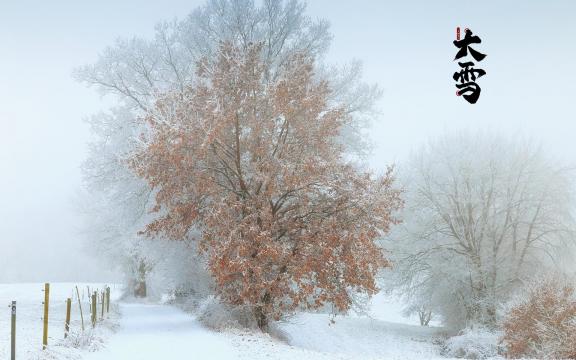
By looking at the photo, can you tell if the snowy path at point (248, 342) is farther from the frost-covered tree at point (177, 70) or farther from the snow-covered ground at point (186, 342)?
the frost-covered tree at point (177, 70)

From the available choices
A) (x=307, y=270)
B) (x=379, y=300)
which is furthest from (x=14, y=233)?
(x=307, y=270)

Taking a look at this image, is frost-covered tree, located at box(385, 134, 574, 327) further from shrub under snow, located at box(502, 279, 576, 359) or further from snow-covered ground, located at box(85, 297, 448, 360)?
shrub under snow, located at box(502, 279, 576, 359)

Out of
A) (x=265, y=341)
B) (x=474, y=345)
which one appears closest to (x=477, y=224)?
(x=474, y=345)

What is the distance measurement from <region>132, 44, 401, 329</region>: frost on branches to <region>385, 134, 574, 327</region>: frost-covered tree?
39.2 ft

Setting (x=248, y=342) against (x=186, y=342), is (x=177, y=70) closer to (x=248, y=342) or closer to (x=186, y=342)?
(x=186, y=342)

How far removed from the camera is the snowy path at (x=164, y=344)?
44.2 feet

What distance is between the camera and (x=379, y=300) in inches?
3570

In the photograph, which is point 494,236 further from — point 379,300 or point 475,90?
point 379,300

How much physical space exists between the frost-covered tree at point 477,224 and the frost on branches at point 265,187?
12.0m

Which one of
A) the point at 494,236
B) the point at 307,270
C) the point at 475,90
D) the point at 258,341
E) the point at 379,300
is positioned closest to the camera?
the point at 258,341

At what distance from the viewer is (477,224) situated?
30.1m

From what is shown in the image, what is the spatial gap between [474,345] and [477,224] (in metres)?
6.72

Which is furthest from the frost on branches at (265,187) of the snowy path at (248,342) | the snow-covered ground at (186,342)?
the snow-covered ground at (186,342)

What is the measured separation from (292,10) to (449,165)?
11784 mm
